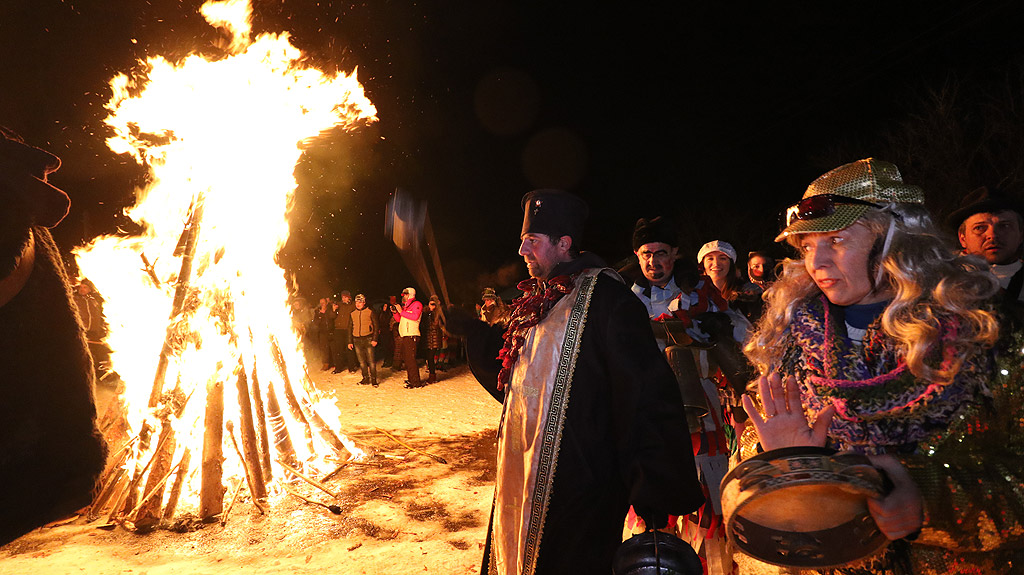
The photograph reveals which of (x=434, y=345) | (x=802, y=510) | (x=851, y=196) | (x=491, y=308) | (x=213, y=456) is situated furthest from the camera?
(x=491, y=308)

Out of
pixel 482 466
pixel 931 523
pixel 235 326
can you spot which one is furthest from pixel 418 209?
pixel 482 466

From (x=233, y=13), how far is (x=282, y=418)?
15.1ft

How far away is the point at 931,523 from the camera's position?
142 centimetres

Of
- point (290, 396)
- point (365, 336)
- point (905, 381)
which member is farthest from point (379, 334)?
point (905, 381)

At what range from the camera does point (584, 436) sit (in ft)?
8.26

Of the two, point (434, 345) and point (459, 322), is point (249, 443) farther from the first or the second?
point (434, 345)

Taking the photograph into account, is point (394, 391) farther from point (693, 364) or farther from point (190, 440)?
point (693, 364)

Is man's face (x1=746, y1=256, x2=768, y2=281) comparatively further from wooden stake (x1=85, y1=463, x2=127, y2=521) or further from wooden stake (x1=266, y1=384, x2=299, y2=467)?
wooden stake (x1=85, y1=463, x2=127, y2=521)

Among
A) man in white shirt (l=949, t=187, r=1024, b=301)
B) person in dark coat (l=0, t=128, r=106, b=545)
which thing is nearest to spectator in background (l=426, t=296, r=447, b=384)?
man in white shirt (l=949, t=187, r=1024, b=301)

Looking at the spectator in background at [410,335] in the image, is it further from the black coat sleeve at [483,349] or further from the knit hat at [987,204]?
the knit hat at [987,204]

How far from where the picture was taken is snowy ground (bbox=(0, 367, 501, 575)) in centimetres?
436

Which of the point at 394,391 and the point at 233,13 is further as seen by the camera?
the point at 394,391

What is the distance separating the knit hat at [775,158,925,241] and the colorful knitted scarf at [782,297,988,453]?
34 centimetres

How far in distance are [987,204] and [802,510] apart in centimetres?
384
